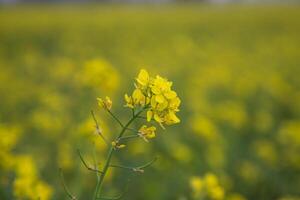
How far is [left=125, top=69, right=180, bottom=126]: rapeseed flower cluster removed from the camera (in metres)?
1.37

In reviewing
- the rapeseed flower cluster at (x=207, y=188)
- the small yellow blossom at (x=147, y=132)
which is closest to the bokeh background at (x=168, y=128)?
the rapeseed flower cluster at (x=207, y=188)

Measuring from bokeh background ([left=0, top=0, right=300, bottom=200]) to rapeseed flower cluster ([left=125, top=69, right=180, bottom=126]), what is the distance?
18cm

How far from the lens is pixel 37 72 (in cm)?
675

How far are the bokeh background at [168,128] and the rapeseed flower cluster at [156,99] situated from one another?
0.18 metres

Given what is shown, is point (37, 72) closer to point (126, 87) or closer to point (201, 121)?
point (126, 87)

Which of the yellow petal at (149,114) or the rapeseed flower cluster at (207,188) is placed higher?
the rapeseed flower cluster at (207,188)

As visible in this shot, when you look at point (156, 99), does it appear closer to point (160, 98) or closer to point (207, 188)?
point (160, 98)

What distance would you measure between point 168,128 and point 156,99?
2944 mm

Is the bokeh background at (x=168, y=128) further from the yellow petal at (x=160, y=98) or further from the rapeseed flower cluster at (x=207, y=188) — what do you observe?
the yellow petal at (x=160, y=98)

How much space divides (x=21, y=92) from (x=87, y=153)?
2332mm

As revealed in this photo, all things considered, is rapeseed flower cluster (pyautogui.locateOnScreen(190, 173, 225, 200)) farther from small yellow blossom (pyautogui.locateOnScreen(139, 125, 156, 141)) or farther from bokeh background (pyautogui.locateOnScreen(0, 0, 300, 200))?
small yellow blossom (pyautogui.locateOnScreen(139, 125, 156, 141))

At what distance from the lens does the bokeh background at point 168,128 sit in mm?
2725

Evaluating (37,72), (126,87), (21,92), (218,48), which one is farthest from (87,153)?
(218,48)

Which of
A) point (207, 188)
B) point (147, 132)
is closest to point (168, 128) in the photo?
point (207, 188)
